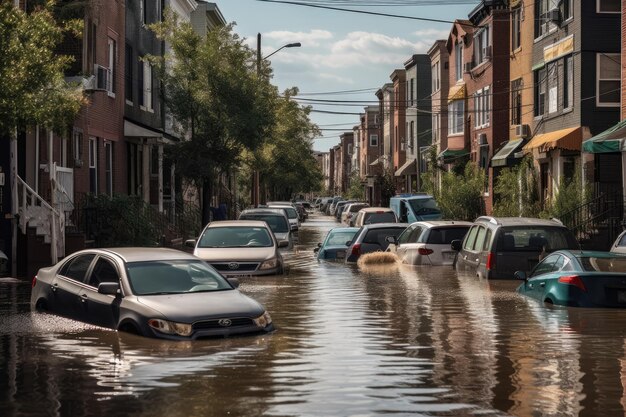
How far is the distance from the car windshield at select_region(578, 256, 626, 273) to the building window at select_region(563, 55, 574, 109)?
71.8ft

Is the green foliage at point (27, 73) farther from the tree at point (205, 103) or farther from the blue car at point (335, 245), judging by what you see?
the tree at point (205, 103)

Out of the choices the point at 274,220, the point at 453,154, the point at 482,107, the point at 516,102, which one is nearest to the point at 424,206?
the point at 516,102

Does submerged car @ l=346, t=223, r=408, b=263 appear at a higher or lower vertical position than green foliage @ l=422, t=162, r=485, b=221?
lower

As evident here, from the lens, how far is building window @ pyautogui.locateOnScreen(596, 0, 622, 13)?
35250 mm

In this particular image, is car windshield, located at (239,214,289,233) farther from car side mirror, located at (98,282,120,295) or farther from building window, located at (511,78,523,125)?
car side mirror, located at (98,282,120,295)

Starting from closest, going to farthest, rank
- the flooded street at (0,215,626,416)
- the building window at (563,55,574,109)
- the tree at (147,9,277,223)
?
the flooded street at (0,215,626,416) → the building window at (563,55,574,109) → the tree at (147,9,277,223)

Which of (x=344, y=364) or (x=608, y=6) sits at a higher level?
(x=608, y=6)

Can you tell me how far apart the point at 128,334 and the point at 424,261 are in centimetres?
1256

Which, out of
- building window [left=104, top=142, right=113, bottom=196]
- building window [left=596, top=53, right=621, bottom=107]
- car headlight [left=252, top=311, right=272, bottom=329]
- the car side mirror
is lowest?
car headlight [left=252, top=311, right=272, bottom=329]

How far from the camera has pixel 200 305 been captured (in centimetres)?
1313

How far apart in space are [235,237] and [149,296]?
36.2 feet

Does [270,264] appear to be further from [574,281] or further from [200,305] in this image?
[200,305]

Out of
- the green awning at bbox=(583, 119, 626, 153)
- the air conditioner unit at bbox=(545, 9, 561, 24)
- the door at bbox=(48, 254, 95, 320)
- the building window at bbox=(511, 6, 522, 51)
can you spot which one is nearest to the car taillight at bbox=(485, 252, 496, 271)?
the door at bbox=(48, 254, 95, 320)

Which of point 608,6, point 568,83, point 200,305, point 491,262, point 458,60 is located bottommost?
point 200,305
